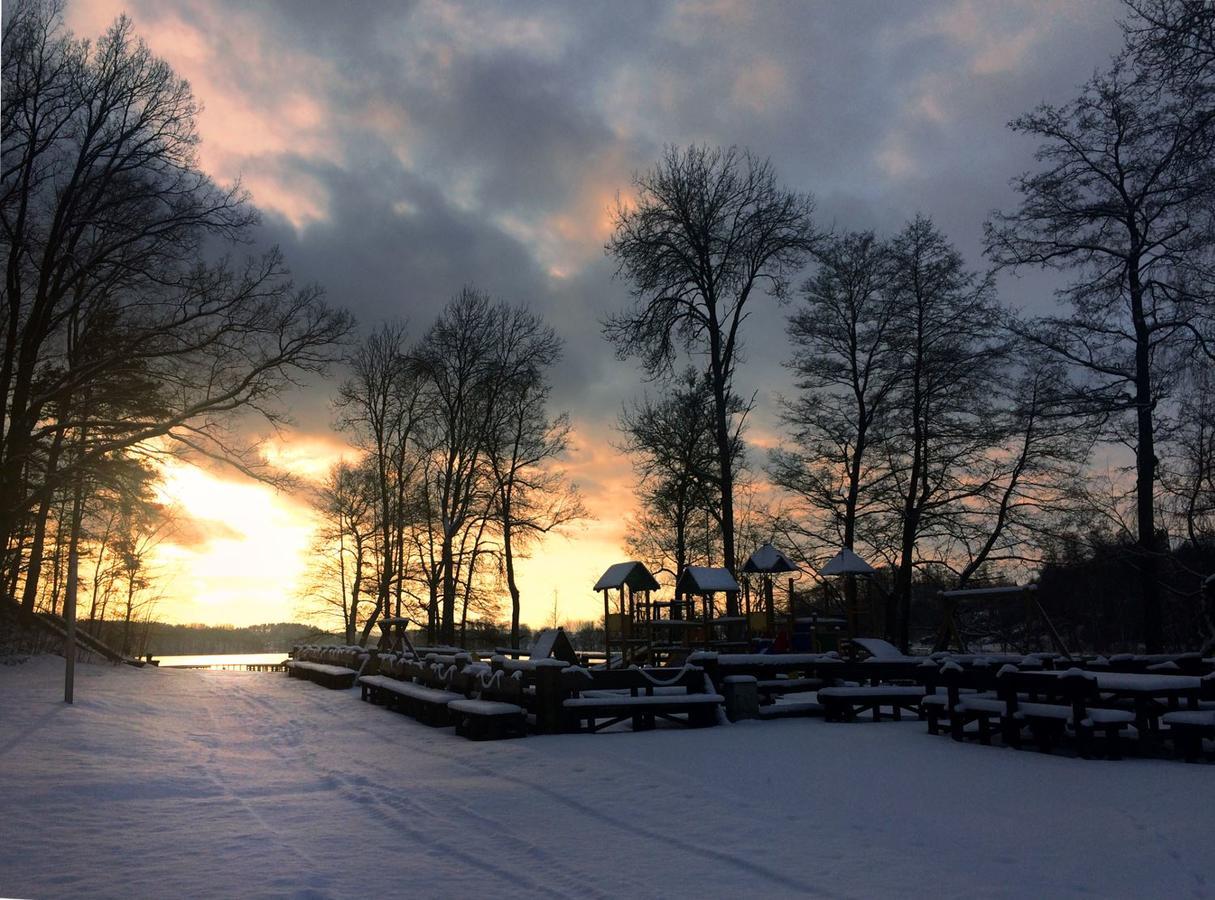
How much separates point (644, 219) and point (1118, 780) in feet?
63.7

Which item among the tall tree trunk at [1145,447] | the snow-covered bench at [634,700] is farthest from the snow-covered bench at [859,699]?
the tall tree trunk at [1145,447]

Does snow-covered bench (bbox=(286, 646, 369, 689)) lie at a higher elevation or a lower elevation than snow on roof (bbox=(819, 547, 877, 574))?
lower

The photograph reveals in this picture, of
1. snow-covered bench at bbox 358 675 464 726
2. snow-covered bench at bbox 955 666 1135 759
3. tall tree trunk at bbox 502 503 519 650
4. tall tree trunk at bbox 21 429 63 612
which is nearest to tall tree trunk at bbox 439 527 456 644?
tall tree trunk at bbox 502 503 519 650

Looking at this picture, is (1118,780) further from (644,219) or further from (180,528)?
(180,528)

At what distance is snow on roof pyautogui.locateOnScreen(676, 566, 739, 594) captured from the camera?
2194 centimetres

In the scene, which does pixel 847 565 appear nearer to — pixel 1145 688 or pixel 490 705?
pixel 490 705

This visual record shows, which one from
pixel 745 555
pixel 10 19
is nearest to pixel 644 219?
pixel 10 19

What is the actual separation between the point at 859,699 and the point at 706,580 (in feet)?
30.5

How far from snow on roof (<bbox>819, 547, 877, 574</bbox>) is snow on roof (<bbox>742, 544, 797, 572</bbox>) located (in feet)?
5.41

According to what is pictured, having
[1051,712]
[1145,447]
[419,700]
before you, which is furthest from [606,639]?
[1051,712]

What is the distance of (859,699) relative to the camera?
512 inches

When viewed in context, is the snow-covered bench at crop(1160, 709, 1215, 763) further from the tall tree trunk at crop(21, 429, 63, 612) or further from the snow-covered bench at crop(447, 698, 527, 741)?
the tall tree trunk at crop(21, 429, 63, 612)

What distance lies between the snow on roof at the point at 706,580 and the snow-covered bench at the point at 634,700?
882cm

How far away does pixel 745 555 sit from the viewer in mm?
36875
